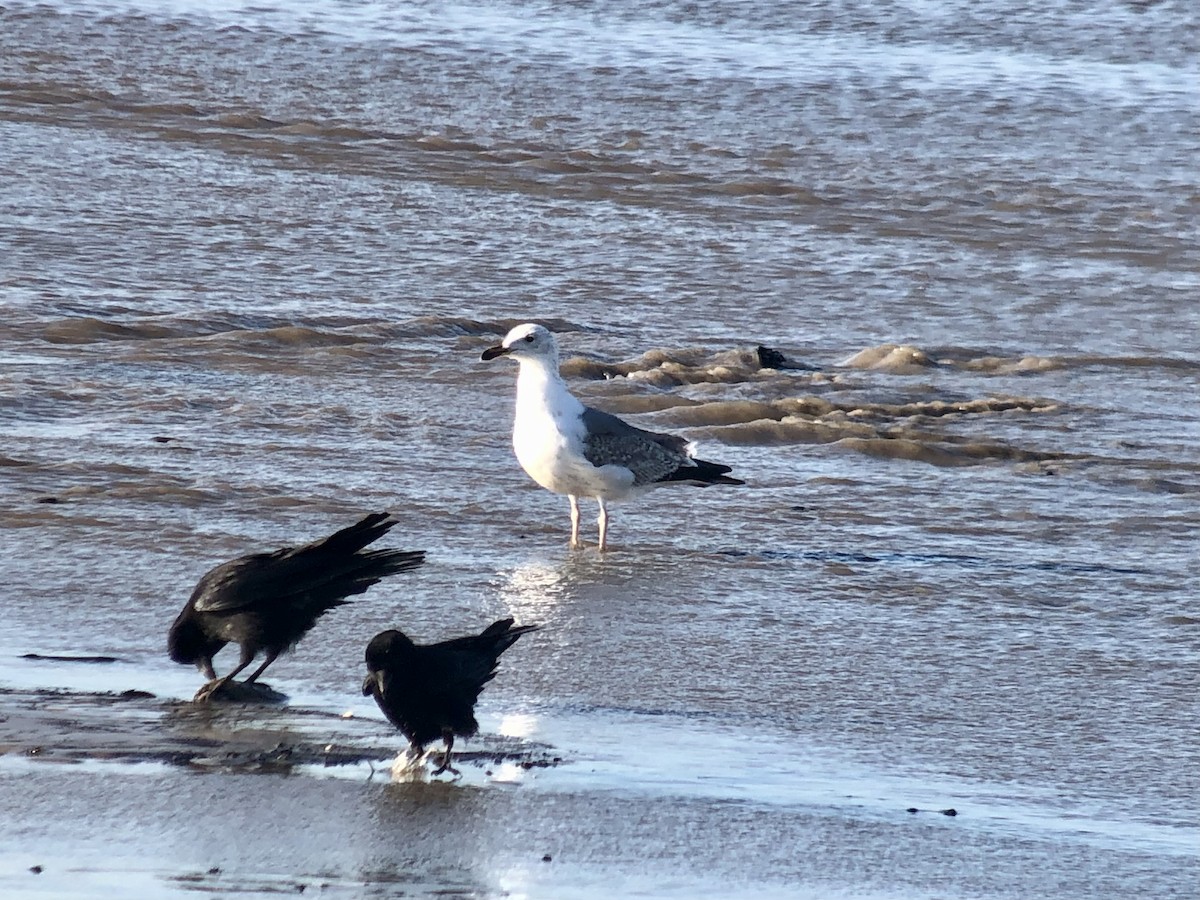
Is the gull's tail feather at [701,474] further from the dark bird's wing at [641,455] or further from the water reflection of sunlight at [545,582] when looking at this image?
the water reflection of sunlight at [545,582]

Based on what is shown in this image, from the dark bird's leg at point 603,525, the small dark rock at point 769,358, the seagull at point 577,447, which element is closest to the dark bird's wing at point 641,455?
the seagull at point 577,447

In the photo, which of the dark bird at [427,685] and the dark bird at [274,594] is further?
the dark bird at [274,594]

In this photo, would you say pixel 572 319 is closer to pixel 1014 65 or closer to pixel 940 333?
pixel 940 333

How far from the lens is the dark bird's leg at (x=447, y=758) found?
4.94 meters

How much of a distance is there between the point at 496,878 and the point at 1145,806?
5.48ft

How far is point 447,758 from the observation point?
16.5 ft

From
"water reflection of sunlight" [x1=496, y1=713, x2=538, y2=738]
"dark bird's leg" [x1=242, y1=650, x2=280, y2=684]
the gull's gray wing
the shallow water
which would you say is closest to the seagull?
the gull's gray wing

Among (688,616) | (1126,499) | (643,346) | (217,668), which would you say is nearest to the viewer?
(217,668)

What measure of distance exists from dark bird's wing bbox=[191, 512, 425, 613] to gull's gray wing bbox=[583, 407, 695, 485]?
213cm

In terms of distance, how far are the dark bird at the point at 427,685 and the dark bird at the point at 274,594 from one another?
0.50 meters

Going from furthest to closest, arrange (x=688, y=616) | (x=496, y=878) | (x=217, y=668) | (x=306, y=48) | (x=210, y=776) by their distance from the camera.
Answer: (x=306, y=48)
(x=688, y=616)
(x=217, y=668)
(x=210, y=776)
(x=496, y=878)

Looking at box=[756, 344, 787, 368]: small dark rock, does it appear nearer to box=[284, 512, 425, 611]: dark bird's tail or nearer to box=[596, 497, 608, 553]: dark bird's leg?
box=[596, 497, 608, 553]: dark bird's leg

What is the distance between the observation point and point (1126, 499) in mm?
8211

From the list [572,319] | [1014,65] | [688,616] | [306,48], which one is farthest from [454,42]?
[688,616]
